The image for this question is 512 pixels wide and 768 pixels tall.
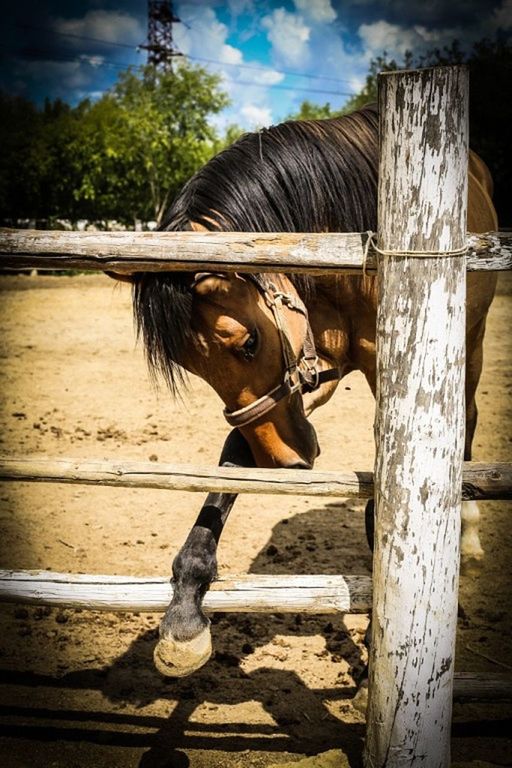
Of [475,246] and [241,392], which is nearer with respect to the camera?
[475,246]

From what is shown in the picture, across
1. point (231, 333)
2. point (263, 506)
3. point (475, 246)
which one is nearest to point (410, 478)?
point (475, 246)

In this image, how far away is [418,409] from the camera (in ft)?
5.15

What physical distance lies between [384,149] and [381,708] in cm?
146

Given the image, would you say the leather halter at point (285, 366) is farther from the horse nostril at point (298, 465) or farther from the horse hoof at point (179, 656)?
the horse hoof at point (179, 656)

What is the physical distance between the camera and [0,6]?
48656 mm

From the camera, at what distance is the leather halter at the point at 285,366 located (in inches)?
85.0

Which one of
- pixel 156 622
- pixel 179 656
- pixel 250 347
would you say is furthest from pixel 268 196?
pixel 156 622

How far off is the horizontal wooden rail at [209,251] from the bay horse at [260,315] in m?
0.22

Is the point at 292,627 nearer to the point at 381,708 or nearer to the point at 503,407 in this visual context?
the point at 381,708

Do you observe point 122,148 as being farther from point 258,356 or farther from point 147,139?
point 258,356

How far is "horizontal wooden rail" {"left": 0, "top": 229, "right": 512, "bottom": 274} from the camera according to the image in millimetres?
1656

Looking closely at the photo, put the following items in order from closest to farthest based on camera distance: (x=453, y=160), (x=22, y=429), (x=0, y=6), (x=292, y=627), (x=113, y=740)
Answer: (x=453, y=160), (x=113, y=740), (x=292, y=627), (x=22, y=429), (x=0, y=6)

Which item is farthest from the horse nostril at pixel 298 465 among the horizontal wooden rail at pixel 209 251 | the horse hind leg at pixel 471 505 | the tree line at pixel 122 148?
the tree line at pixel 122 148

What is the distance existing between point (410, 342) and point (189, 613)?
42.0 inches
